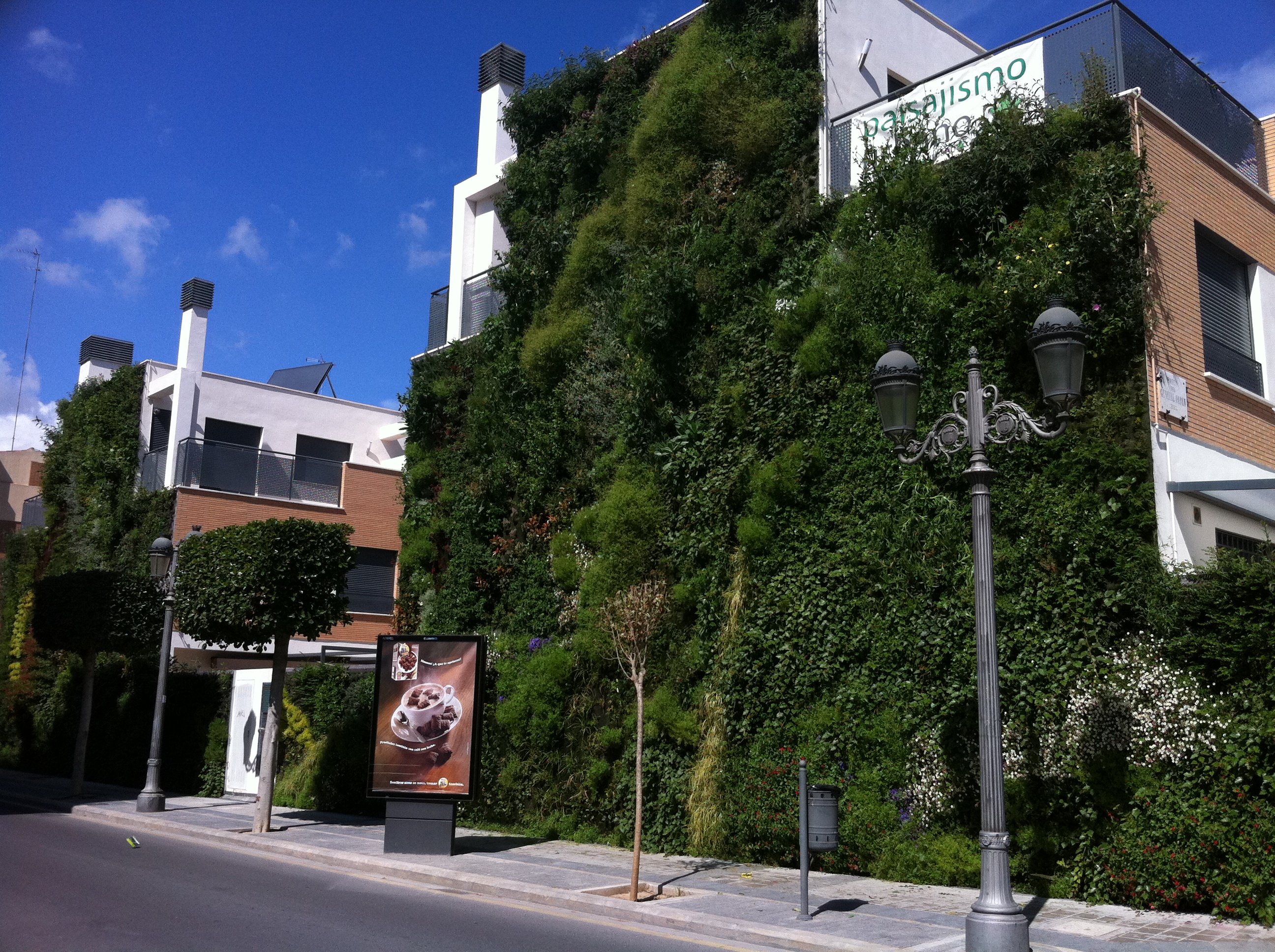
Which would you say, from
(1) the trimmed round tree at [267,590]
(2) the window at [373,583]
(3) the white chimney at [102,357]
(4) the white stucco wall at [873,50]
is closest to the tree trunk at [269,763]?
(1) the trimmed round tree at [267,590]

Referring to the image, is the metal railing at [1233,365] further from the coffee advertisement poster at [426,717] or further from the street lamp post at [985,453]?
the coffee advertisement poster at [426,717]

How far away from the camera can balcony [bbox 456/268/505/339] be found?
2033 cm

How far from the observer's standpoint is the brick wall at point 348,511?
88.0 ft

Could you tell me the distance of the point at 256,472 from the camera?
2830cm

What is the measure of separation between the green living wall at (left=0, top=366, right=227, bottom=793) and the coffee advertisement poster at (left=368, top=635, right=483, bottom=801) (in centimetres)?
1062

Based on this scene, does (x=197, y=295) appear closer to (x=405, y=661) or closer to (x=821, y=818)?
(x=405, y=661)

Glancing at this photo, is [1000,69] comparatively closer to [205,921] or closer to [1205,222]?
[1205,222]

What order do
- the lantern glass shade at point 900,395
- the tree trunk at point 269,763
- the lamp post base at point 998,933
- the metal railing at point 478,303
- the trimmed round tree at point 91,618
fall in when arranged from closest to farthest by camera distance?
the lamp post base at point 998,933, the lantern glass shade at point 900,395, the tree trunk at point 269,763, the metal railing at point 478,303, the trimmed round tree at point 91,618

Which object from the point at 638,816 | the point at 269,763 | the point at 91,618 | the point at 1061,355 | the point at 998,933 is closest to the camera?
the point at 998,933

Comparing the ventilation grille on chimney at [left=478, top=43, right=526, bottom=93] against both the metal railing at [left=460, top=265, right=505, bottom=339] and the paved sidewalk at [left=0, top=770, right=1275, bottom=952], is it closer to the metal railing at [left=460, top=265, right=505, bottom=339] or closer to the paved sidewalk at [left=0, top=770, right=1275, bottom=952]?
the metal railing at [left=460, top=265, right=505, bottom=339]

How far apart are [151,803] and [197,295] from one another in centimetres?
1617

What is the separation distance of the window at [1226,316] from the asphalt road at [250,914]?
9.59 m

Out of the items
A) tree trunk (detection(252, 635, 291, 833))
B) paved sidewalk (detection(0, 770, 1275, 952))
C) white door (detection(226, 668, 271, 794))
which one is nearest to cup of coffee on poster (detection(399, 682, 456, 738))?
paved sidewalk (detection(0, 770, 1275, 952))

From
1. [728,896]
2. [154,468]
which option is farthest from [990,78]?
[154,468]
